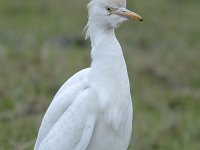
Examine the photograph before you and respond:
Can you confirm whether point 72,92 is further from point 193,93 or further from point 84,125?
point 193,93

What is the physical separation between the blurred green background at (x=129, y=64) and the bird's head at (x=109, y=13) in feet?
6.03

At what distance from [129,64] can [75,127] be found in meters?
5.44

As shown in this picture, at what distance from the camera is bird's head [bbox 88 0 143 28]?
6.14m

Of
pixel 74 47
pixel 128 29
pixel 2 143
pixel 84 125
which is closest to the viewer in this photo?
pixel 84 125

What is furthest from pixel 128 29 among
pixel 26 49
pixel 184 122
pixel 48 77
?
pixel 184 122

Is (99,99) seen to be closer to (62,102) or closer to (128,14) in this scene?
(62,102)

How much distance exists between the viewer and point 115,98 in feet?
20.4

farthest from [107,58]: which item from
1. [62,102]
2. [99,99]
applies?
[62,102]

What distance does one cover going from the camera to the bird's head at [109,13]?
614 cm

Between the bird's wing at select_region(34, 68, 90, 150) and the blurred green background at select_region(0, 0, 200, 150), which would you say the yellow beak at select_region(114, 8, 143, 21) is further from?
the blurred green background at select_region(0, 0, 200, 150)

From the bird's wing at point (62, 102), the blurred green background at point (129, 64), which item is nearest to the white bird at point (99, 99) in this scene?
the bird's wing at point (62, 102)

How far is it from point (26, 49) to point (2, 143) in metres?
3.98

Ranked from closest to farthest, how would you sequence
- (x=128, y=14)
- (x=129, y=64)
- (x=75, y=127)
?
(x=128, y=14) → (x=75, y=127) → (x=129, y=64)

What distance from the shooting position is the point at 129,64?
457 inches
